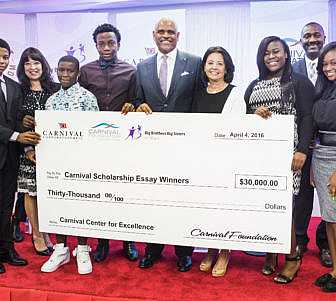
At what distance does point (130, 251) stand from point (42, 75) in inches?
55.0

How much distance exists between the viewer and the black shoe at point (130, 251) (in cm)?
326

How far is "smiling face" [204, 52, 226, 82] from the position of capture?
2.80 meters

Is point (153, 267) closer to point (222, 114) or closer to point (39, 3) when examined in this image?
point (222, 114)

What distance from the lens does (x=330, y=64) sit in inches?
104

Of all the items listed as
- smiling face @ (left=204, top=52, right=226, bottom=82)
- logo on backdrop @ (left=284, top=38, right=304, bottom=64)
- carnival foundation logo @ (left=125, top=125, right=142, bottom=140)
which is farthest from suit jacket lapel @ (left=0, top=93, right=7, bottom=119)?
logo on backdrop @ (left=284, top=38, right=304, bottom=64)

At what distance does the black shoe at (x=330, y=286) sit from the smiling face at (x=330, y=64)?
1.20m

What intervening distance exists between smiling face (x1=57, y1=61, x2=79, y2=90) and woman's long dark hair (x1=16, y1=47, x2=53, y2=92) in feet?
0.59

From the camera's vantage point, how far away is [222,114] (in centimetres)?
276

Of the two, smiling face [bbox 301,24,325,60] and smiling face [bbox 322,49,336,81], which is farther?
smiling face [bbox 301,24,325,60]

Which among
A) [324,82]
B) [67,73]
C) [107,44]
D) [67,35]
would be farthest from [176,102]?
[67,35]

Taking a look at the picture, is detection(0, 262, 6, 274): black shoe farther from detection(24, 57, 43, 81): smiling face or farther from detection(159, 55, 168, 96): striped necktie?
detection(159, 55, 168, 96): striped necktie

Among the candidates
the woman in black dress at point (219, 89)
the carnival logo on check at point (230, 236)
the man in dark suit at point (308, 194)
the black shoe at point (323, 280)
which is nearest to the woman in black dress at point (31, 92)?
the woman in black dress at point (219, 89)

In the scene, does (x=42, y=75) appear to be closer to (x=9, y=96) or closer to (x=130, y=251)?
(x=9, y=96)

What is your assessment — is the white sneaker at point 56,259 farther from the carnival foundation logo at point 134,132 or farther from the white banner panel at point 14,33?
the white banner panel at point 14,33
